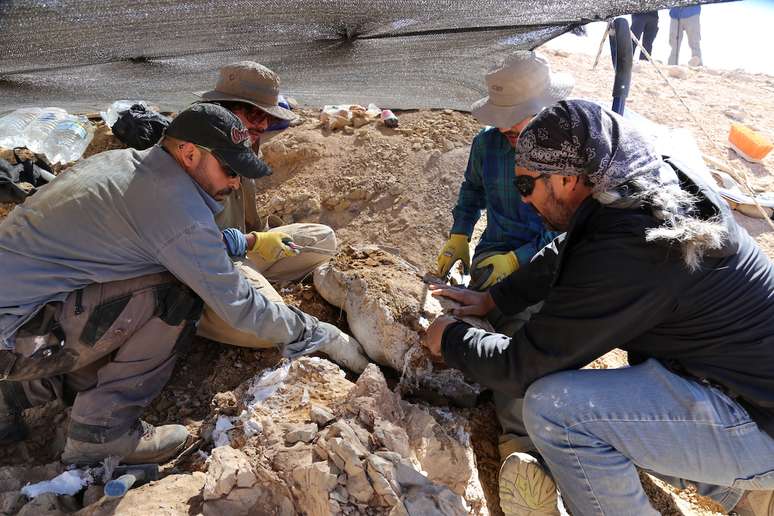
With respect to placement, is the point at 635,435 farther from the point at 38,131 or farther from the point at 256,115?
the point at 38,131

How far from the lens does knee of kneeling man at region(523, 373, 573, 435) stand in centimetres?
179

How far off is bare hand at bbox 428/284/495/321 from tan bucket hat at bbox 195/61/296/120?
113 centimetres

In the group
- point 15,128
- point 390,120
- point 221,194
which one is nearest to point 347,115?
point 390,120

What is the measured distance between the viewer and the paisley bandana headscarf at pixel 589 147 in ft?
5.52

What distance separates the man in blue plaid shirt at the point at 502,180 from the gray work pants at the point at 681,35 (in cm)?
689

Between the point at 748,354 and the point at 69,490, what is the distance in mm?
2295

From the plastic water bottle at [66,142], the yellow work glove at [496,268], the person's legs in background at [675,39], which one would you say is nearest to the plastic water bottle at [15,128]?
the plastic water bottle at [66,142]

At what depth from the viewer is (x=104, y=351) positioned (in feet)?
7.36

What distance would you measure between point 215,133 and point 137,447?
1.25m

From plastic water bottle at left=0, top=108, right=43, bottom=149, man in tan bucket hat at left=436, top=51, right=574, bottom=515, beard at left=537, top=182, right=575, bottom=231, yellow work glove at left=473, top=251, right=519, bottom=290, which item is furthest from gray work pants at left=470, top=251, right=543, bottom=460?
plastic water bottle at left=0, top=108, right=43, bottom=149

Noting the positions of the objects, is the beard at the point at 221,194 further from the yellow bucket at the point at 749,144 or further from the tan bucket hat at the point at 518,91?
the yellow bucket at the point at 749,144

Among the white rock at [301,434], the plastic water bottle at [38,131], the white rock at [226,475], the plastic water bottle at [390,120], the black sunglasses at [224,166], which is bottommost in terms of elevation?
the white rock at [226,475]

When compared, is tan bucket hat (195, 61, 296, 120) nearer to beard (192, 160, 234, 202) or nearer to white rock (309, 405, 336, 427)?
beard (192, 160, 234, 202)

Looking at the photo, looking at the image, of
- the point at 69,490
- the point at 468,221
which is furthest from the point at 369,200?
the point at 69,490
